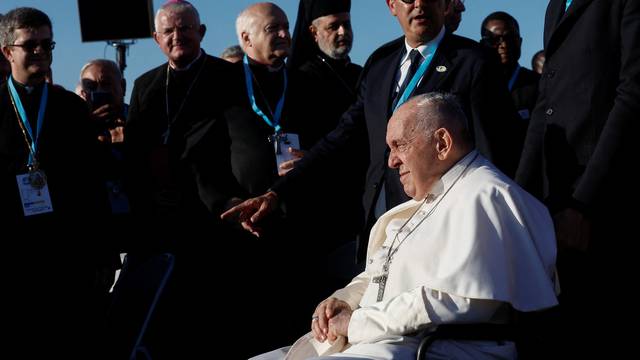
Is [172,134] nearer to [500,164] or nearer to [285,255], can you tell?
[285,255]

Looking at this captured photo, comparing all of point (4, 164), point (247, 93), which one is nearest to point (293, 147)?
point (247, 93)

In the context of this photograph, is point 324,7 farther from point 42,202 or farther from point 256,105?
point 42,202

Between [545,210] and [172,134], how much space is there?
10.9 ft

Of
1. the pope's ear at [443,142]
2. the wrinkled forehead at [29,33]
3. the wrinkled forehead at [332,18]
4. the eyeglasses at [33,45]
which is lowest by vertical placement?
Answer: the pope's ear at [443,142]

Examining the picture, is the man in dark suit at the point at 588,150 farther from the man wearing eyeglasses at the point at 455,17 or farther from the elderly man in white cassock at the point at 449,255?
the man wearing eyeglasses at the point at 455,17

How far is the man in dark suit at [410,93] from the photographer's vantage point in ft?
13.3

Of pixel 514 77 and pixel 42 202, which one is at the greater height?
pixel 514 77

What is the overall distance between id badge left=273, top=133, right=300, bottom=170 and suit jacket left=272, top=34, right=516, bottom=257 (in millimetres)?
825

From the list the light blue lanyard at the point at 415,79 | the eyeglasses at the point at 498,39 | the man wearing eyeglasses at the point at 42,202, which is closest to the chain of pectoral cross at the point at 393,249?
the light blue lanyard at the point at 415,79

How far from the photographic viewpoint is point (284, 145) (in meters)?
5.65

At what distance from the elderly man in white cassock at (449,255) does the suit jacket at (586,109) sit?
0.33 meters

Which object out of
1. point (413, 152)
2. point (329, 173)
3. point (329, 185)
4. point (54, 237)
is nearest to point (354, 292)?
point (413, 152)

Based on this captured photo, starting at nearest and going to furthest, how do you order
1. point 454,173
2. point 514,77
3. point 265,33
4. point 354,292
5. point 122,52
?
point 454,173, point 354,292, point 265,33, point 514,77, point 122,52

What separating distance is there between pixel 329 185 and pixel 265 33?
3.68ft
